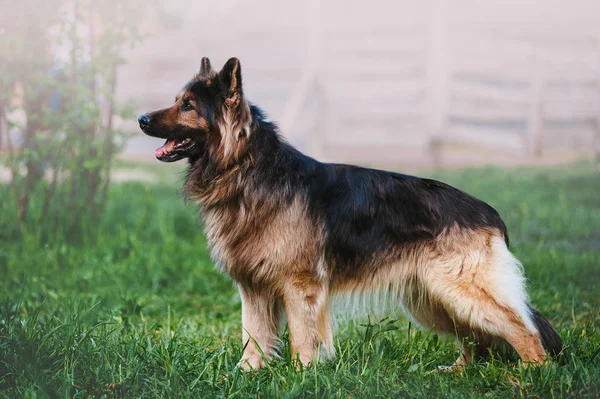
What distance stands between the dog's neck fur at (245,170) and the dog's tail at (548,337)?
1.58 meters

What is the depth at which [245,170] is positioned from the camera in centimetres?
376

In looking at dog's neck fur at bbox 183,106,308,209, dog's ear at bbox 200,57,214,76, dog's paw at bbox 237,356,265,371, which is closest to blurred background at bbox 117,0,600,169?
dog's ear at bbox 200,57,214,76

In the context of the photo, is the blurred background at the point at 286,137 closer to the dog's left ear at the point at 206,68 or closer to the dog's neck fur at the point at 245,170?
the dog's neck fur at the point at 245,170

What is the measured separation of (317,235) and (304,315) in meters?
0.44

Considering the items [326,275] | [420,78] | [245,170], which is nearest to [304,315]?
[326,275]

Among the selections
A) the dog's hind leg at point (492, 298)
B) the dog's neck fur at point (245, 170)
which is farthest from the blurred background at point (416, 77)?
the dog's hind leg at point (492, 298)

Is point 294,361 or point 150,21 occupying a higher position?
point 150,21

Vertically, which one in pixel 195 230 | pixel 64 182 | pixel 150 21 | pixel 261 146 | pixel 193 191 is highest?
pixel 150 21

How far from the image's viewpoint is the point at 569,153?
1218 cm

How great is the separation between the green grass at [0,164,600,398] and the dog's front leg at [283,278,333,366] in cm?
12

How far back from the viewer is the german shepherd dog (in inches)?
143

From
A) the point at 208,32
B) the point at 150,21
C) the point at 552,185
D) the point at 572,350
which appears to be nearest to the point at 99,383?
the point at 572,350

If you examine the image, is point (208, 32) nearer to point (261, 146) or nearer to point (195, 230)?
point (195, 230)

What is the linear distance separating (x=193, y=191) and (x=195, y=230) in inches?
150
